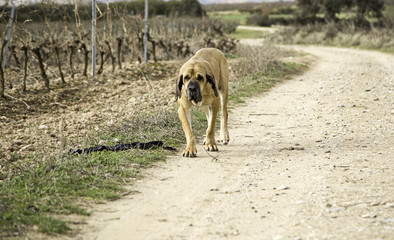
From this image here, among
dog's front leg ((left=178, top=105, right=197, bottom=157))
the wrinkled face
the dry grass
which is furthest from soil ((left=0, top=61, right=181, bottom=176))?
the dry grass

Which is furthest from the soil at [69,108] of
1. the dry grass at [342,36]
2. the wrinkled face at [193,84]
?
the dry grass at [342,36]

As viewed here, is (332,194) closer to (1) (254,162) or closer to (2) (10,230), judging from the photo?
(1) (254,162)

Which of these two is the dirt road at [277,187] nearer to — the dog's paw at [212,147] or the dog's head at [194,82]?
the dog's paw at [212,147]

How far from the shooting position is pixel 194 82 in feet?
22.1

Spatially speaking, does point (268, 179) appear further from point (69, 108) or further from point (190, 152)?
point (69, 108)

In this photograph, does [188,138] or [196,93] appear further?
[188,138]

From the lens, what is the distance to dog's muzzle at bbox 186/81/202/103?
668cm

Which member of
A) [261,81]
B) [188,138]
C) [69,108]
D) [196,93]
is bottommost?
[69,108]

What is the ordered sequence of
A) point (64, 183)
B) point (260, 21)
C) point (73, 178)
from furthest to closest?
1. point (260, 21)
2. point (73, 178)
3. point (64, 183)

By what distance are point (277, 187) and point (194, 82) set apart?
2040 mm

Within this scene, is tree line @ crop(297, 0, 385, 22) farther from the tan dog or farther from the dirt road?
the tan dog

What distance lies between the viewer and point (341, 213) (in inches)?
182

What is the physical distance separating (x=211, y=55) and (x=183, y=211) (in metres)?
3.97

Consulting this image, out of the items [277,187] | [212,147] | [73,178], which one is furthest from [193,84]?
[73,178]
